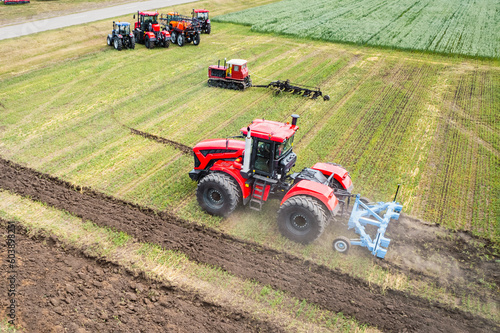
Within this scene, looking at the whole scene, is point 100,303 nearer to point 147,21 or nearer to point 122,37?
point 122,37

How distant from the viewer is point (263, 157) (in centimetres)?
999

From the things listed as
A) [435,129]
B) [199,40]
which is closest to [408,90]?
[435,129]

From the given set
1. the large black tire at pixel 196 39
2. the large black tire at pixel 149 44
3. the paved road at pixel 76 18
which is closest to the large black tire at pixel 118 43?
the large black tire at pixel 149 44

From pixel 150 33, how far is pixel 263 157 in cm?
1885

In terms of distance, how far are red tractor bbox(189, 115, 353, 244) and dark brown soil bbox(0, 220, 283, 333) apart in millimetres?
2677

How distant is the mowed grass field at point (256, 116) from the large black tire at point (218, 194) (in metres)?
0.41

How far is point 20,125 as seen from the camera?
15391 millimetres

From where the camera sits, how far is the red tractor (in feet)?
31.1

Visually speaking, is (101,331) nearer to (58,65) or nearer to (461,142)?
(461,142)

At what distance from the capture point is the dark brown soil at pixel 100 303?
24.7 ft

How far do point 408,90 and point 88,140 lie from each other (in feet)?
51.7

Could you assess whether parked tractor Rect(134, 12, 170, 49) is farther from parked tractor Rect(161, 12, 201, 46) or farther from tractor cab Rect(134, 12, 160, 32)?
parked tractor Rect(161, 12, 201, 46)

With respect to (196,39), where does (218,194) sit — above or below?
below

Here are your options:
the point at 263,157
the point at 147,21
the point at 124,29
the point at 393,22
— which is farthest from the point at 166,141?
the point at 393,22
